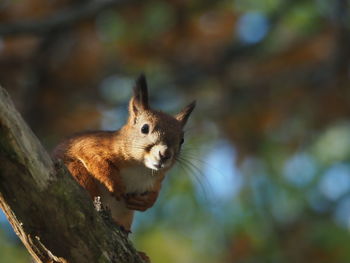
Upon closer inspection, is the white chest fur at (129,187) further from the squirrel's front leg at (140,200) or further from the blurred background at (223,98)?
the blurred background at (223,98)

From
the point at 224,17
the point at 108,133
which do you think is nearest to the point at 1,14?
the point at 224,17

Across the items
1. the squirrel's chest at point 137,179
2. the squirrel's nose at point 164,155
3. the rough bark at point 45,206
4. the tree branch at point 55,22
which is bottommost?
the rough bark at point 45,206

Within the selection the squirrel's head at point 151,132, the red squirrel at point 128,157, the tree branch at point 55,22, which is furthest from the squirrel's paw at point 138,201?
the tree branch at point 55,22

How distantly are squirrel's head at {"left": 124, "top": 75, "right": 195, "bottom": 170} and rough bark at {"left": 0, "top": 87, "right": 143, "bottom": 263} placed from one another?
0.91 metres

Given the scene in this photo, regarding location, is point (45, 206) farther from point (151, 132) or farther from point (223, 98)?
point (223, 98)

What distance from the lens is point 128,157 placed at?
3854mm

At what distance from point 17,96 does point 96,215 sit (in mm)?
3977

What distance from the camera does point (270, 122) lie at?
7.60 m

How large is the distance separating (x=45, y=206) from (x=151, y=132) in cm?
146

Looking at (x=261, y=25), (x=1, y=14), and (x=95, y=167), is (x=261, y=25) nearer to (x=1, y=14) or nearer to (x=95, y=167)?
(x=1, y=14)

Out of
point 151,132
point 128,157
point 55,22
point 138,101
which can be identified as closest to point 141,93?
point 138,101

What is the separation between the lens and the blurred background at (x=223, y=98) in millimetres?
6504

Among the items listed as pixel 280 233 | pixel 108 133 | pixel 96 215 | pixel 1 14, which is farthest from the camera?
pixel 280 233

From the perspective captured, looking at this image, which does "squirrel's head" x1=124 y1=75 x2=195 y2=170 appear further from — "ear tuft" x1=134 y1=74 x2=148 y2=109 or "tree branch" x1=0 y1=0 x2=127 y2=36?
"tree branch" x1=0 y1=0 x2=127 y2=36
